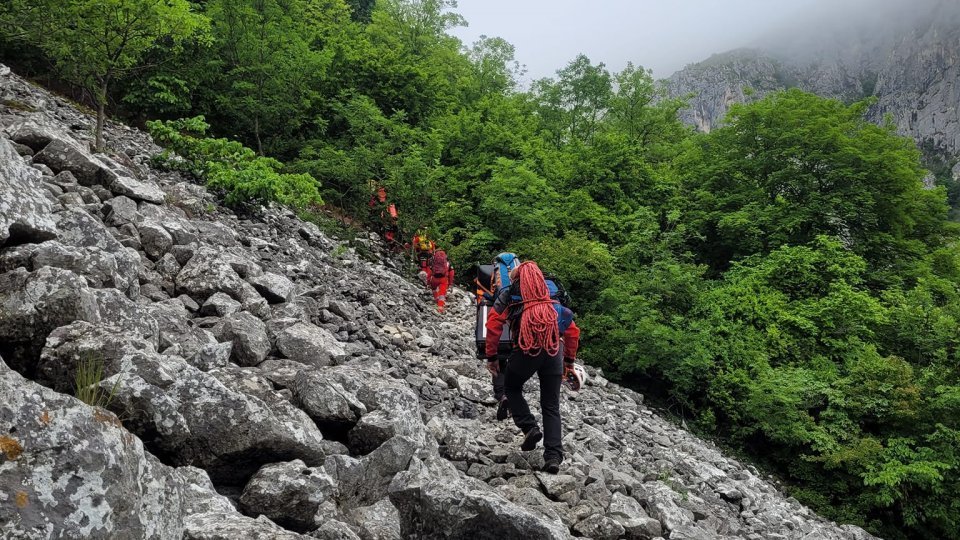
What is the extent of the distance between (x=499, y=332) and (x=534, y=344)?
66 centimetres

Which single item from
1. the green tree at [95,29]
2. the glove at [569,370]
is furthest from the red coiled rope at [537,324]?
the green tree at [95,29]

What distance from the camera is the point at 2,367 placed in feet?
7.63

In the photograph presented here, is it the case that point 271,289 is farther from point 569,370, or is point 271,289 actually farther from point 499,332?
point 569,370

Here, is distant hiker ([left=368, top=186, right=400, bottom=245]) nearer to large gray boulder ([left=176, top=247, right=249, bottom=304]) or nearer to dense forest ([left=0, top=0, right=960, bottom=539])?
dense forest ([left=0, top=0, right=960, bottom=539])

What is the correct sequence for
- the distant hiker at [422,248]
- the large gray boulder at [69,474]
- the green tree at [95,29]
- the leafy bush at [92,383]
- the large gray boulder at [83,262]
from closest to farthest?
the large gray boulder at [69,474] → the leafy bush at [92,383] → the large gray boulder at [83,262] → the green tree at [95,29] → the distant hiker at [422,248]

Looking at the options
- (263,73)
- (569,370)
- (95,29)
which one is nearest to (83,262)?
(569,370)

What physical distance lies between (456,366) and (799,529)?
6.00m

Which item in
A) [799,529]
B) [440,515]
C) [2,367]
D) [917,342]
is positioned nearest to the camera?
[2,367]

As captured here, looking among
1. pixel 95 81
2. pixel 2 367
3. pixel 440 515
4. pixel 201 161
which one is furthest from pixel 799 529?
pixel 95 81

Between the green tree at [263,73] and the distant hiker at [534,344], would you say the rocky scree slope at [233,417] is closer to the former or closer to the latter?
the distant hiker at [534,344]

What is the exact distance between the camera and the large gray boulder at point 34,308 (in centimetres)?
367

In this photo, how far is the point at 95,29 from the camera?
10.4 meters

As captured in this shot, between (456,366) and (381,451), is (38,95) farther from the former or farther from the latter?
(381,451)

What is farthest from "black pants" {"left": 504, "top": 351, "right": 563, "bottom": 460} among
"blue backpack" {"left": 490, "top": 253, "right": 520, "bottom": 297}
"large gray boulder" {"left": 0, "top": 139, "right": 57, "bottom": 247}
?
"large gray boulder" {"left": 0, "top": 139, "right": 57, "bottom": 247}
